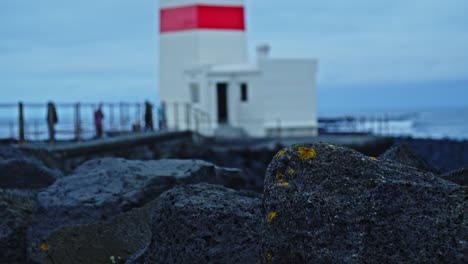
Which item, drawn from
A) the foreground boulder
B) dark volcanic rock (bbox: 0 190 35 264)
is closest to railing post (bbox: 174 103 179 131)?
the foreground boulder

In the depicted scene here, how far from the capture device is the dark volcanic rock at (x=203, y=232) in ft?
12.5

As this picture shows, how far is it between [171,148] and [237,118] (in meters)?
4.96

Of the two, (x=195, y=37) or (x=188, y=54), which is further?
(x=188, y=54)

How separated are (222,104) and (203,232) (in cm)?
1873

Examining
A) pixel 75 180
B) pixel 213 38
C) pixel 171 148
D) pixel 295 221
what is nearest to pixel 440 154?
pixel 171 148

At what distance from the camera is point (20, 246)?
5.46 metres

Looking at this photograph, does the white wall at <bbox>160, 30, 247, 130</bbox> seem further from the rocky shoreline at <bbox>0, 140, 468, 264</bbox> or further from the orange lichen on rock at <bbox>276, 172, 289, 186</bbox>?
the orange lichen on rock at <bbox>276, 172, 289, 186</bbox>

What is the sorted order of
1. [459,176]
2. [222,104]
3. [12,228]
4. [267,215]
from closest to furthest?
[267,215] → [459,176] → [12,228] → [222,104]

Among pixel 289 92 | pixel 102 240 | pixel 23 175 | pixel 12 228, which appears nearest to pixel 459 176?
pixel 102 240

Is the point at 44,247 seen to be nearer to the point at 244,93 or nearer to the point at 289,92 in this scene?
the point at 244,93

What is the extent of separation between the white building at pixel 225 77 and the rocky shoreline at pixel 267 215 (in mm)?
15950

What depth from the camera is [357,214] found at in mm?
3158

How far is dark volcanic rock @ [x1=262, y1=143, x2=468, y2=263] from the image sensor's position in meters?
3.07

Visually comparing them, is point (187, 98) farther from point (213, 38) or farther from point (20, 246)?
point (20, 246)
